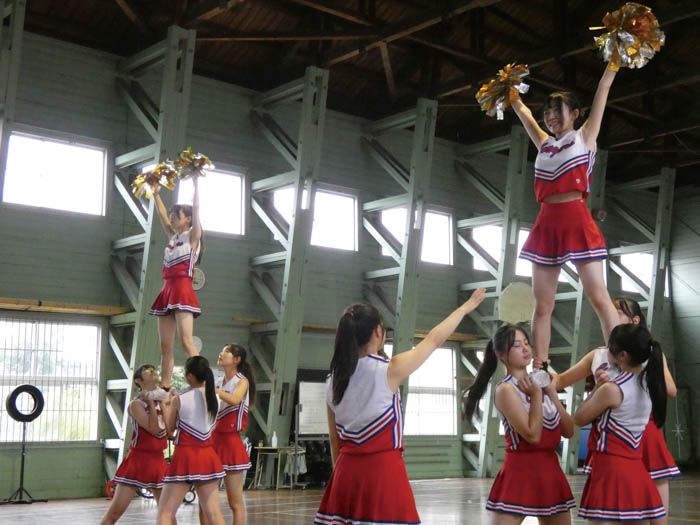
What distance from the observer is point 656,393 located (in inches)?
169

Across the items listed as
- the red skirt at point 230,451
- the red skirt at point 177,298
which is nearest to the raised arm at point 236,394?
the red skirt at point 230,451

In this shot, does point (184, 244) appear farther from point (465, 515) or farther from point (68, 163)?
point (68, 163)

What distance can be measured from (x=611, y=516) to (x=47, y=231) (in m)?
12.3

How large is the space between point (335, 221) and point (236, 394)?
37.6 feet

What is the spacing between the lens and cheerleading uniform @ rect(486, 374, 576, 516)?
13.4 ft

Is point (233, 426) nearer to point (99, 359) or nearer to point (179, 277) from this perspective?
point (179, 277)

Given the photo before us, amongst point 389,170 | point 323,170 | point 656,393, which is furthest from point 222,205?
point 656,393

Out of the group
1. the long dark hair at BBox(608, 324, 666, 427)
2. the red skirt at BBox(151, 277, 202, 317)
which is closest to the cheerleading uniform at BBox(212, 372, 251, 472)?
the red skirt at BBox(151, 277, 202, 317)

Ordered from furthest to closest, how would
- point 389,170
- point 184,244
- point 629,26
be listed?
point 389,170 → point 184,244 → point 629,26

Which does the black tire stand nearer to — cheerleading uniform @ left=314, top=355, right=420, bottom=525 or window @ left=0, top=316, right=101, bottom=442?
window @ left=0, top=316, right=101, bottom=442

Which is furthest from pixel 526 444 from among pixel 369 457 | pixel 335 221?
pixel 335 221

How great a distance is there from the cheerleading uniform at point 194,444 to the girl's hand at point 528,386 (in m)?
3.06

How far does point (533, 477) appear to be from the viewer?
4.14m

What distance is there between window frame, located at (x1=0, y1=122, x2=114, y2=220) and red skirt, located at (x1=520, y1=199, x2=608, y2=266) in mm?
10949
